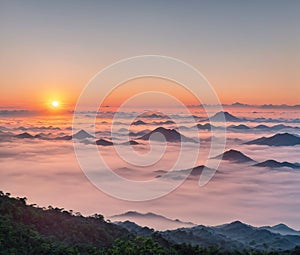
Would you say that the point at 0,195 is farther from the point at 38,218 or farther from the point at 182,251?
the point at 182,251

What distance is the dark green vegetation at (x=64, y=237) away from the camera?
1246 centimetres

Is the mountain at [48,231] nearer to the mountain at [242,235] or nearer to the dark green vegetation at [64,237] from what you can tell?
the dark green vegetation at [64,237]

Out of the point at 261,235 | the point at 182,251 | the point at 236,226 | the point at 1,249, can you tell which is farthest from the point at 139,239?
the point at 236,226

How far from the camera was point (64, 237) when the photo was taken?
15.5m

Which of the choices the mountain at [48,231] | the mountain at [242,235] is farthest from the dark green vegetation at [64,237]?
the mountain at [242,235]

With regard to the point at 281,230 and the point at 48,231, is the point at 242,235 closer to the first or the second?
the point at 281,230

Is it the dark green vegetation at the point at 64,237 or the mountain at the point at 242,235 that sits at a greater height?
the dark green vegetation at the point at 64,237

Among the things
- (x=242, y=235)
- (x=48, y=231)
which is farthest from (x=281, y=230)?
(x=48, y=231)

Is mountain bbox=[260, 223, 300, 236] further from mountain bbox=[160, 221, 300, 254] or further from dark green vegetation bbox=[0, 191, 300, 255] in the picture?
dark green vegetation bbox=[0, 191, 300, 255]

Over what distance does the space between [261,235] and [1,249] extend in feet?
182

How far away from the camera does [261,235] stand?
61188 millimetres

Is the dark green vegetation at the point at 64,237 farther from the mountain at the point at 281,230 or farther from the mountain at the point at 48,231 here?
the mountain at the point at 281,230

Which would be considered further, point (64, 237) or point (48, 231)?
point (48, 231)

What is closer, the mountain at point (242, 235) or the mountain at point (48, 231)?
the mountain at point (48, 231)
